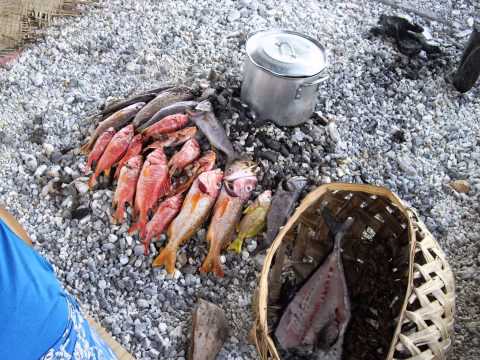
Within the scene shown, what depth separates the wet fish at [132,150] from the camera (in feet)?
11.0

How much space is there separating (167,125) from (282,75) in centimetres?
89

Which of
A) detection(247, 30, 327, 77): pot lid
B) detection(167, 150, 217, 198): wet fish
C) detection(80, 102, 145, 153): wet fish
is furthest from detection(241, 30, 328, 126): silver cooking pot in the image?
detection(80, 102, 145, 153): wet fish

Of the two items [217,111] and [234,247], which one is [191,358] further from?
[217,111]

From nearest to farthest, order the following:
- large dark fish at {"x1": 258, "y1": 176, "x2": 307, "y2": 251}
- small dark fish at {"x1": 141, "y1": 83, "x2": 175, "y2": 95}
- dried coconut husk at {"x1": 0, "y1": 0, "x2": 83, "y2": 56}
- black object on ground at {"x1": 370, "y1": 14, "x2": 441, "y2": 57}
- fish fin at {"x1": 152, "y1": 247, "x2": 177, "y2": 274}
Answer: fish fin at {"x1": 152, "y1": 247, "x2": 177, "y2": 274} < large dark fish at {"x1": 258, "y1": 176, "x2": 307, "y2": 251} < small dark fish at {"x1": 141, "y1": 83, "x2": 175, "y2": 95} < dried coconut husk at {"x1": 0, "y1": 0, "x2": 83, "y2": 56} < black object on ground at {"x1": 370, "y1": 14, "x2": 441, "y2": 57}

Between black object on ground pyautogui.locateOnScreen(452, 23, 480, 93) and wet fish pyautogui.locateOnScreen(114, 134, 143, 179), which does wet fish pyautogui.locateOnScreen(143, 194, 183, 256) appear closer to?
wet fish pyautogui.locateOnScreen(114, 134, 143, 179)

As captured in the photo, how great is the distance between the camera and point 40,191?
3355mm

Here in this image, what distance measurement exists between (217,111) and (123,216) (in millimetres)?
1074

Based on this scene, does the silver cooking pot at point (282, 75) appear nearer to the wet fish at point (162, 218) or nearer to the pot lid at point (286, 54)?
the pot lid at point (286, 54)

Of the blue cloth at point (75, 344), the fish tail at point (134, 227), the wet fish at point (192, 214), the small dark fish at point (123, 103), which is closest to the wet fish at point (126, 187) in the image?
the fish tail at point (134, 227)

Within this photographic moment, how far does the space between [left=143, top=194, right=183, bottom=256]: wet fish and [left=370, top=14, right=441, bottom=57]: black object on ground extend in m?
3.04

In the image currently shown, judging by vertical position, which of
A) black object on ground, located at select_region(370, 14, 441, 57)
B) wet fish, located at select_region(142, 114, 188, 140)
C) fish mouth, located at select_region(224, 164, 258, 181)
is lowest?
fish mouth, located at select_region(224, 164, 258, 181)

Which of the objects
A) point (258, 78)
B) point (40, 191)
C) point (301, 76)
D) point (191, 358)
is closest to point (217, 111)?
point (258, 78)

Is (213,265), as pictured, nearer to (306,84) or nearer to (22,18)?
(306,84)

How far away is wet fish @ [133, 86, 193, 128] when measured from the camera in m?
3.61
